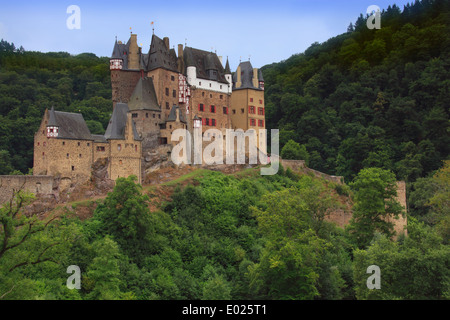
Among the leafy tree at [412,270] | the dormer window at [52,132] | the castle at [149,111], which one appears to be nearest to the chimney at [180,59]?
the castle at [149,111]

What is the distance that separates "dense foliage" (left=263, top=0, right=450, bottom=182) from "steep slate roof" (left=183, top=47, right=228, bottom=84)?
22.0 metres

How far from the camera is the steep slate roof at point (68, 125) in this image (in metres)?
43.5

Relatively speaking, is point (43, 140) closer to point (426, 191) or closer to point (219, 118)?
point (219, 118)

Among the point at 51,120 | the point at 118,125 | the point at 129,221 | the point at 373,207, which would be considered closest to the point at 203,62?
the point at 118,125

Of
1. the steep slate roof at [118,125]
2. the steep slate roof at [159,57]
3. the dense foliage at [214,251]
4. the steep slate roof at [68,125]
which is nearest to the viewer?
the dense foliage at [214,251]

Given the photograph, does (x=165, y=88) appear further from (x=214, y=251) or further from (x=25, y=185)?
(x=214, y=251)

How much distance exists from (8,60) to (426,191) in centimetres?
6317

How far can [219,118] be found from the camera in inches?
2235

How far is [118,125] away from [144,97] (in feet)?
15.6

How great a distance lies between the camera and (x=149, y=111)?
49.7 meters

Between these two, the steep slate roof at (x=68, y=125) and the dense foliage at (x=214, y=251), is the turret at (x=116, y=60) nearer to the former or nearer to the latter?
the steep slate roof at (x=68, y=125)

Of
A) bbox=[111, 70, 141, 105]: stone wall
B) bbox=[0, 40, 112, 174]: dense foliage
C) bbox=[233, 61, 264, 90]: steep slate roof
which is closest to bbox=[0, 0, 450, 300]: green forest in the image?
bbox=[0, 40, 112, 174]: dense foliage
